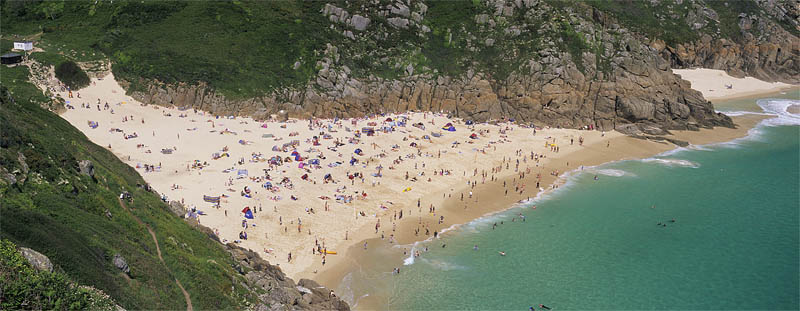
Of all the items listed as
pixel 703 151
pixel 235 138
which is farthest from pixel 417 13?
pixel 703 151

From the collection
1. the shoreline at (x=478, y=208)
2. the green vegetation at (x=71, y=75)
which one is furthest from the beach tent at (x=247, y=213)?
the green vegetation at (x=71, y=75)

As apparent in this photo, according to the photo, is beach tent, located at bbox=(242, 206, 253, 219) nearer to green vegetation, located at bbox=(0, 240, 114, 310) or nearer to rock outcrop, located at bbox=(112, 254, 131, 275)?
rock outcrop, located at bbox=(112, 254, 131, 275)

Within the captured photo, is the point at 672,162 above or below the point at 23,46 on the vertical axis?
below

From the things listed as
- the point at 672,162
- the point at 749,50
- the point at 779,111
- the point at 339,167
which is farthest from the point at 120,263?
the point at 749,50

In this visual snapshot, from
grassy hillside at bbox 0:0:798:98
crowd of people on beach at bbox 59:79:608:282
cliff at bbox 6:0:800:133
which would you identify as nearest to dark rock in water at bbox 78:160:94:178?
crowd of people on beach at bbox 59:79:608:282

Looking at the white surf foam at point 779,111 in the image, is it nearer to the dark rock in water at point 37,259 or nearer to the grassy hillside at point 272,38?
the grassy hillside at point 272,38

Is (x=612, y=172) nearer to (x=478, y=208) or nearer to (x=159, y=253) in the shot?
(x=478, y=208)

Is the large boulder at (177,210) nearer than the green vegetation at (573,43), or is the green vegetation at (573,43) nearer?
the large boulder at (177,210)
